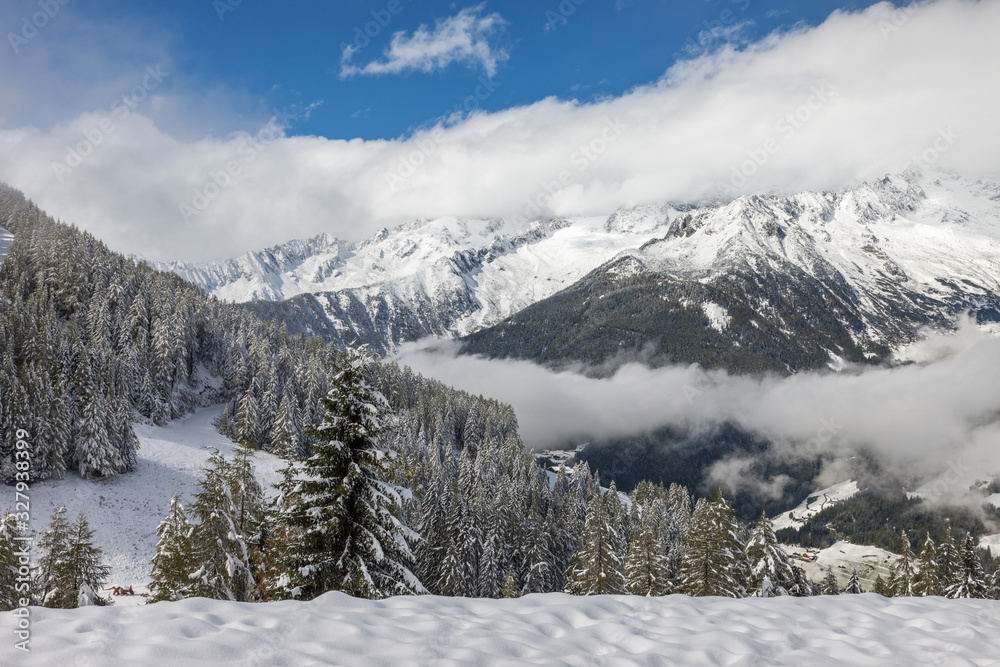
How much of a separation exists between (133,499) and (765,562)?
5041 cm

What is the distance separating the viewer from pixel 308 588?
43.6ft

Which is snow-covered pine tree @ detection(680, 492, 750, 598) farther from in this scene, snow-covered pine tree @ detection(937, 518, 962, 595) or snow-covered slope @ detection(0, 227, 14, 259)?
snow-covered slope @ detection(0, 227, 14, 259)

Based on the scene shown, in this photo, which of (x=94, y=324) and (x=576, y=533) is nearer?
(x=576, y=533)

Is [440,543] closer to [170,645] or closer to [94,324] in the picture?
[170,645]

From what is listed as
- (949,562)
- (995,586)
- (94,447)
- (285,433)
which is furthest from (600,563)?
(285,433)

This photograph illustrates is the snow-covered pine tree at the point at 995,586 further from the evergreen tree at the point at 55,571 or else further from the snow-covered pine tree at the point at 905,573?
the evergreen tree at the point at 55,571

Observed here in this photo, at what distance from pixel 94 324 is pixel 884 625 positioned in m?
85.4

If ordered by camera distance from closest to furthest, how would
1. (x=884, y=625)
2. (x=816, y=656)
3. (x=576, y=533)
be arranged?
(x=816, y=656)
(x=884, y=625)
(x=576, y=533)

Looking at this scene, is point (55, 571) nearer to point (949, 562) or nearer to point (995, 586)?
point (949, 562)

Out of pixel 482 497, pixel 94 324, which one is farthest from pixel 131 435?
pixel 482 497

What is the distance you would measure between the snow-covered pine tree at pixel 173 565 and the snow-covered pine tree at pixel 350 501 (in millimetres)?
7824

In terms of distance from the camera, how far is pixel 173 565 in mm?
18406

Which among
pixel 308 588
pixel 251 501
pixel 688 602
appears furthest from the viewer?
pixel 251 501

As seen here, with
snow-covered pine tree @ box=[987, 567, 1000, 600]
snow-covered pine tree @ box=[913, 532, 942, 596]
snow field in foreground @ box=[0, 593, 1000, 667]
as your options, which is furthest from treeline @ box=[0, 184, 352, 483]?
snow-covered pine tree @ box=[987, 567, 1000, 600]
